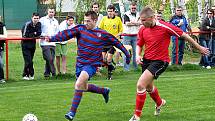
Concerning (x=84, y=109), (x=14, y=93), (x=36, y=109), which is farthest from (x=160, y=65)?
(x=14, y=93)

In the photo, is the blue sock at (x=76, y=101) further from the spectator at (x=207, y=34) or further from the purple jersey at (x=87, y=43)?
the spectator at (x=207, y=34)

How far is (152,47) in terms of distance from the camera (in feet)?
29.3

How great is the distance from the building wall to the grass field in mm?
27358

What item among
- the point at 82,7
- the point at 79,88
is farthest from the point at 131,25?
the point at 82,7

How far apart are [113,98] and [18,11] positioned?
1334 inches

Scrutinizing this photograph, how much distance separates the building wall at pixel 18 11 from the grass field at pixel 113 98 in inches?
1077

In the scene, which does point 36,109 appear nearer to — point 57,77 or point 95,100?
point 95,100

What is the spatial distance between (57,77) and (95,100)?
4495 mm

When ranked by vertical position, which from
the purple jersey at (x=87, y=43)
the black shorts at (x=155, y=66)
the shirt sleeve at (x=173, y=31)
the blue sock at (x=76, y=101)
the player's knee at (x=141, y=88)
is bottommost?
the blue sock at (x=76, y=101)

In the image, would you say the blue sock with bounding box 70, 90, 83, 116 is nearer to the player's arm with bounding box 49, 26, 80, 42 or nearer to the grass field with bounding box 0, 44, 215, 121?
the grass field with bounding box 0, 44, 215, 121

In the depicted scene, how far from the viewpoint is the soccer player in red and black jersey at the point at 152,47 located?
8.71m

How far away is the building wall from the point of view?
43625 mm

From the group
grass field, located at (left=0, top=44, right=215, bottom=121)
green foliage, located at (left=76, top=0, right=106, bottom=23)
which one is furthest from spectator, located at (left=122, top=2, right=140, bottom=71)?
green foliage, located at (left=76, top=0, right=106, bottom=23)

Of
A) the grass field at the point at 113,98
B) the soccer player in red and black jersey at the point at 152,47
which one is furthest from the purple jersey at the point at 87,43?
the grass field at the point at 113,98
